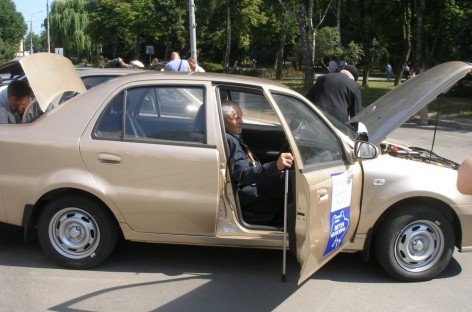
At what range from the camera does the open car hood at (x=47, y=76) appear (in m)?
4.61

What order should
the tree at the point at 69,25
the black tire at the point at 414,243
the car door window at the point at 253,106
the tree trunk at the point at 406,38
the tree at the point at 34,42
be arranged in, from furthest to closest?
the tree at the point at 34,42 → the tree at the point at 69,25 → the tree trunk at the point at 406,38 → the car door window at the point at 253,106 → the black tire at the point at 414,243

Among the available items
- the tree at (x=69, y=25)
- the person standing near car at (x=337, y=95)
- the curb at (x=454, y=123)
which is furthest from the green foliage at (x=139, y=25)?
the person standing near car at (x=337, y=95)

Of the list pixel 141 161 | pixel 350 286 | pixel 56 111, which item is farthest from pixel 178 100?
pixel 350 286

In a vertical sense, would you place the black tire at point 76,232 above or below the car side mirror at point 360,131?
below

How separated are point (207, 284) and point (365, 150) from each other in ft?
5.41

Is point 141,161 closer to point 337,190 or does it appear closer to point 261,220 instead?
point 261,220

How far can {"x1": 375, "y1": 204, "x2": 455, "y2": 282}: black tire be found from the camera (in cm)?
445

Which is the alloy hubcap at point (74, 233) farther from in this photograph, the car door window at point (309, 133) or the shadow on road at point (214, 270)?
the car door window at point (309, 133)

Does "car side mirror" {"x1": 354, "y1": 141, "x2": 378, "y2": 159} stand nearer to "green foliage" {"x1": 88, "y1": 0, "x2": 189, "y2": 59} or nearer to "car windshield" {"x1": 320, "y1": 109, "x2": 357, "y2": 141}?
"car windshield" {"x1": 320, "y1": 109, "x2": 357, "y2": 141}

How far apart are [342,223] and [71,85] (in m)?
2.69

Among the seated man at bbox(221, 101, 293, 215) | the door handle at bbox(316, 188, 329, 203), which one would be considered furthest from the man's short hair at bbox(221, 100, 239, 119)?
the door handle at bbox(316, 188, 329, 203)

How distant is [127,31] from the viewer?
48.2 metres

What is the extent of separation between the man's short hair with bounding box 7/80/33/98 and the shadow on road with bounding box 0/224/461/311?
1.43 meters

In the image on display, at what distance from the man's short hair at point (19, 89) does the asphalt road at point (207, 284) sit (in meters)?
1.43
